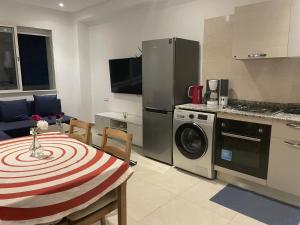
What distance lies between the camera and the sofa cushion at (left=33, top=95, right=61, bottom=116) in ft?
15.2

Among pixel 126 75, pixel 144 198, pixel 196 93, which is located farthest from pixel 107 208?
pixel 126 75

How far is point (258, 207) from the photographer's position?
2.33m

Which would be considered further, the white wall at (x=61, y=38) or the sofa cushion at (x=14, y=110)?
the white wall at (x=61, y=38)

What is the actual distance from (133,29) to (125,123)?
1.79m

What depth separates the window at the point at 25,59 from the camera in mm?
4605

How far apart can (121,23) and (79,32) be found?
126 cm

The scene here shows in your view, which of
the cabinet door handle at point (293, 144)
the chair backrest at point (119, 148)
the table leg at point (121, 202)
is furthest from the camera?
the cabinet door handle at point (293, 144)

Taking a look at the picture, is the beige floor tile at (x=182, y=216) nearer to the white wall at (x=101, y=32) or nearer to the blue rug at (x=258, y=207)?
the blue rug at (x=258, y=207)

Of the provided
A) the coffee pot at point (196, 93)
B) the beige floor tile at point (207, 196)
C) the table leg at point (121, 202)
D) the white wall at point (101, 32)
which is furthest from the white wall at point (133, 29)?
the table leg at point (121, 202)

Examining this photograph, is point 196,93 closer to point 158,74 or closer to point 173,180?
point 158,74

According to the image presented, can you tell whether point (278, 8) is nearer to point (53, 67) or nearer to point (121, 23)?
point (121, 23)

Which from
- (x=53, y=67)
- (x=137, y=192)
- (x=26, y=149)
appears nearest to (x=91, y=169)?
(x=26, y=149)

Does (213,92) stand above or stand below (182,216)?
above

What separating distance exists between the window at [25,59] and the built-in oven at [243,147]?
413cm
